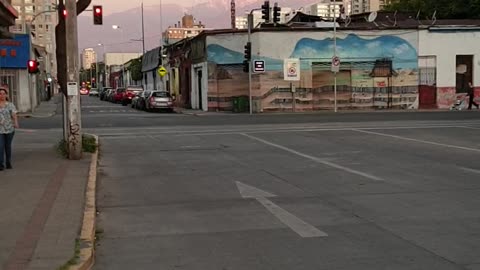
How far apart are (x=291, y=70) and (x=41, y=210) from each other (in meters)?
31.4

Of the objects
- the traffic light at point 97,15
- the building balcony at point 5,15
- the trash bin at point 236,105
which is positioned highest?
the traffic light at point 97,15

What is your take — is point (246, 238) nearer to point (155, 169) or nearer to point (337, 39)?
point (155, 169)

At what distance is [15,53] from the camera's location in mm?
41875

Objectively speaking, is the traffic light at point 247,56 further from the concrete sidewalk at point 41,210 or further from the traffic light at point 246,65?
the concrete sidewalk at point 41,210

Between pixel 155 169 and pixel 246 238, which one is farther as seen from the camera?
pixel 155 169

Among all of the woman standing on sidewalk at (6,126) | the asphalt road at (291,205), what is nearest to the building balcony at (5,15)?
the woman standing on sidewalk at (6,126)

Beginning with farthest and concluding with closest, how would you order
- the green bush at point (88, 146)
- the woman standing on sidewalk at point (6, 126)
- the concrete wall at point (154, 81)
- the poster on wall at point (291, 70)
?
the concrete wall at point (154, 81) < the poster on wall at point (291, 70) < the green bush at point (88, 146) < the woman standing on sidewalk at point (6, 126)

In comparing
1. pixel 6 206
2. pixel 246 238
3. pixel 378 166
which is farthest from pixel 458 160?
pixel 6 206

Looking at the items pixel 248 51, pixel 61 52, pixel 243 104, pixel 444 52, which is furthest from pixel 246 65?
pixel 61 52

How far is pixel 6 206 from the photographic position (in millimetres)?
8820

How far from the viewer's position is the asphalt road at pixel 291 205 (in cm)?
649

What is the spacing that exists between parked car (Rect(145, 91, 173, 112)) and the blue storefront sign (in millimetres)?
8756

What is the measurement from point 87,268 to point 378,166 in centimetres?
876

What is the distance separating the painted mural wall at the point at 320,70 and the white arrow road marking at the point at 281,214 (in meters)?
28.4
